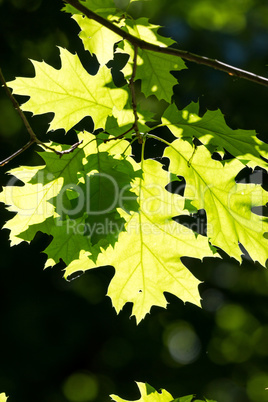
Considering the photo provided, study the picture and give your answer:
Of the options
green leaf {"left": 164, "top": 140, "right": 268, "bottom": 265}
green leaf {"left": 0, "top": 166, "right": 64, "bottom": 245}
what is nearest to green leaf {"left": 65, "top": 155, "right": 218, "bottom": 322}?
green leaf {"left": 164, "top": 140, "right": 268, "bottom": 265}

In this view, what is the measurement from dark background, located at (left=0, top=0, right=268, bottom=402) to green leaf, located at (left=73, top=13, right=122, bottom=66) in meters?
3.60

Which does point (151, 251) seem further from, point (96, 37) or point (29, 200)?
point (96, 37)

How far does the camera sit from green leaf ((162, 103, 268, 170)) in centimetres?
162

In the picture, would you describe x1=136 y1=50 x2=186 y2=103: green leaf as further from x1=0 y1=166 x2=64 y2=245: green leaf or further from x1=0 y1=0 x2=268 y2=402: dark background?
x1=0 y1=0 x2=268 y2=402: dark background

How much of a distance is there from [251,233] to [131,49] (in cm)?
77

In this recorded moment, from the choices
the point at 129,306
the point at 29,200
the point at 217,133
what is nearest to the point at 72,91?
the point at 29,200

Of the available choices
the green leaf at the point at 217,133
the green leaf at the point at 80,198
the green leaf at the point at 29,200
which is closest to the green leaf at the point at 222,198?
the green leaf at the point at 217,133

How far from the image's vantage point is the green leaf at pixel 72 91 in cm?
171

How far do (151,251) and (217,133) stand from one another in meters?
0.48

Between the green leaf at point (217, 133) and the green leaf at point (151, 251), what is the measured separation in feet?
0.52

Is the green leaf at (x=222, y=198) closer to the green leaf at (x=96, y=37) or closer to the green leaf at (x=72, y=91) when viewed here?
the green leaf at (x=72, y=91)

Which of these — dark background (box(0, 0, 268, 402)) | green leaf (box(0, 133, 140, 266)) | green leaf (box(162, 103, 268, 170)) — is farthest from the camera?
dark background (box(0, 0, 268, 402))

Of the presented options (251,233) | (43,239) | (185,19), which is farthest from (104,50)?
(185,19)

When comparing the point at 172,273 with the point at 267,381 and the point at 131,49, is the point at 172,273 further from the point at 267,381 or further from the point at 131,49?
the point at 267,381
